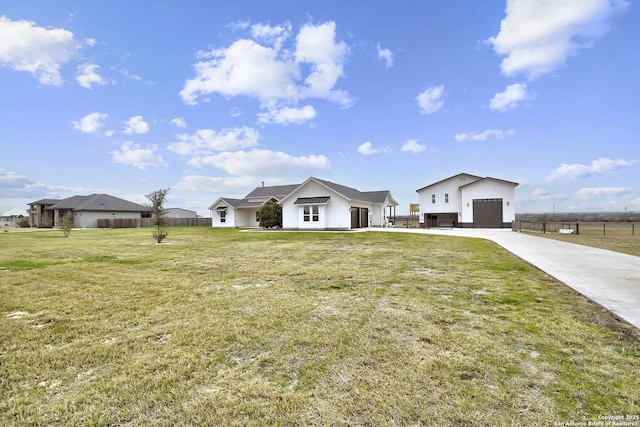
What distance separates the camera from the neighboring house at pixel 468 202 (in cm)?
3003

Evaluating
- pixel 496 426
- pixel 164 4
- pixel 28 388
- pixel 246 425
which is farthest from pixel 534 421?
pixel 164 4

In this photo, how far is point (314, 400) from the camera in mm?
2373

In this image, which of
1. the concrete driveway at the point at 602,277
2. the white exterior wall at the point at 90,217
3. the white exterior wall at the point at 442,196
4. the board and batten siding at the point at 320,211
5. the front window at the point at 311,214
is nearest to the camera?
the concrete driveway at the point at 602,277

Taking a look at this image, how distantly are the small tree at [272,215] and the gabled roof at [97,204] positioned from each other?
2006cm

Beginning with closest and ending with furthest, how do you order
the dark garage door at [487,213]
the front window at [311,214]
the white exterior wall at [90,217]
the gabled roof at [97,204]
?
the front window at [311,214] < the dark garage door at [487,213] < the white exterior wall at [90,217] < the gabled roof at [97,204]

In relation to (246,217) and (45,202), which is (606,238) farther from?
(45,202)

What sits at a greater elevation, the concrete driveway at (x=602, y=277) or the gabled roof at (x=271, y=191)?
the gabled roof at (x=271, y=191)

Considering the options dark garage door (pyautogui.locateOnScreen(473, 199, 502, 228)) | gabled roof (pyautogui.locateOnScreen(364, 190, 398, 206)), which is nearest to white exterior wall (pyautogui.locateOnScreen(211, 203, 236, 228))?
gabled roof (pyautogui.locateOnScreen(364, 190, 398, 206))

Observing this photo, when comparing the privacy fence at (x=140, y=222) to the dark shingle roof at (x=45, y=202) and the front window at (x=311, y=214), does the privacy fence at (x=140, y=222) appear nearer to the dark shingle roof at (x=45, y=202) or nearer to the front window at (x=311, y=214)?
the dark shingle roof at (x=45, y=202)

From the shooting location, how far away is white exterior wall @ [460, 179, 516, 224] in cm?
2983

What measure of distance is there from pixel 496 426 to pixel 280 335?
236 cm

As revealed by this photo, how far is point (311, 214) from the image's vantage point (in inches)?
1146

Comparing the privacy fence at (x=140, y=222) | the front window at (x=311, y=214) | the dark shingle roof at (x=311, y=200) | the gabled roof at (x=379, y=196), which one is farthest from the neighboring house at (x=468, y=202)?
the privacy fence at (x=140, y=222)

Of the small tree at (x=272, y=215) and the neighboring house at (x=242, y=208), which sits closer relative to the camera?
the small tree at (x=272, y=215)
